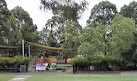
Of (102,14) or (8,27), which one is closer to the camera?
(8,27)

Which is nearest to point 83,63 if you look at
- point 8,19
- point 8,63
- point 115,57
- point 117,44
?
point 115,57

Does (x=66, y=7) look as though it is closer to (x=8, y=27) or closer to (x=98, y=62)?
(x=98, y=62)

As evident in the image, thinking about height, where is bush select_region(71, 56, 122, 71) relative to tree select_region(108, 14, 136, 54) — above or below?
below

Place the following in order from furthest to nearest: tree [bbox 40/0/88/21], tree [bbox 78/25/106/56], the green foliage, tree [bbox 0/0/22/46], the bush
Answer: tree [bbox 0/0/22/46]
tree [bbox 78/25/106/56]
the green foliage
the bush
tree [bbox 40/0/88/21]

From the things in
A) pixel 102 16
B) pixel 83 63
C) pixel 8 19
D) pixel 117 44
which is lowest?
pixel 83 63

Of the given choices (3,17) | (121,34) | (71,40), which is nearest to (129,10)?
(71,40)

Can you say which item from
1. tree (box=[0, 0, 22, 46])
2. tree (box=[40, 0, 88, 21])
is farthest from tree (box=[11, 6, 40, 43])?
tree (box=[40, 0, 88, 21])

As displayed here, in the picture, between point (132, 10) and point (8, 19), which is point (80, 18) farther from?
point (132, 10)

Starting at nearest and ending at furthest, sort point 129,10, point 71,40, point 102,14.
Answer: point 71,40 → point 129,10 → point 102,14

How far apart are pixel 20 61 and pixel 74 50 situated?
10.6 meters

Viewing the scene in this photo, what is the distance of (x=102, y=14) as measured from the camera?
42.0 metres

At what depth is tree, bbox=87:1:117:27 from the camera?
136 ft

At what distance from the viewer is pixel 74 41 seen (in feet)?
86.0

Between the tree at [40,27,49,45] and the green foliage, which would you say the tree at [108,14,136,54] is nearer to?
the green foliage
